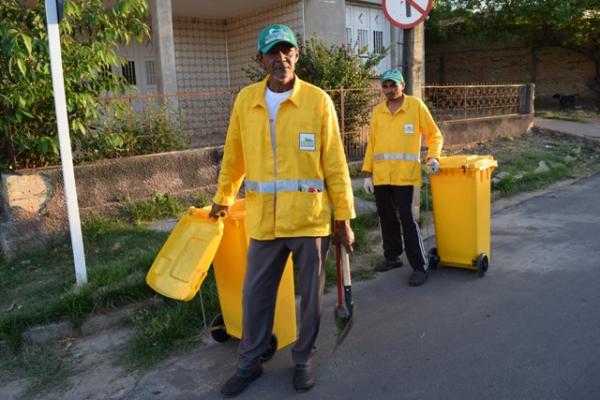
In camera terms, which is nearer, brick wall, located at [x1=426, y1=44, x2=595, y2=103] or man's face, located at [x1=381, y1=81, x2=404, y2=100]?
man's face, located at [x1=381, y1=81, x2=404, y2=100]

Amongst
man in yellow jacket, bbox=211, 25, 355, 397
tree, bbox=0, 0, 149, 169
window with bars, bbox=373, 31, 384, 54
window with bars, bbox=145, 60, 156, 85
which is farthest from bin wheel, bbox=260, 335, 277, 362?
window with bars, bbox=373, 31, 384, 54

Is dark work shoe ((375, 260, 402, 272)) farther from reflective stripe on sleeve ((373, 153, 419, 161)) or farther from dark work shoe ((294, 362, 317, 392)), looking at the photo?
dark work shoe ((294, 362, 317, 392))

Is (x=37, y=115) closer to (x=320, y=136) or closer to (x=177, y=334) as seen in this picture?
(x=177, y=334)

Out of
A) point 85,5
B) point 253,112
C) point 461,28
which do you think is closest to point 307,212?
point 253,112

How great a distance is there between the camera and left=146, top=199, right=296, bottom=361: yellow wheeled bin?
308cm

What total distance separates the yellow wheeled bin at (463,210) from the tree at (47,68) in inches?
131

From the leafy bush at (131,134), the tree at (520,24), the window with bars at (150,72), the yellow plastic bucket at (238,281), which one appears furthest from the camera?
the tree at (520,24)

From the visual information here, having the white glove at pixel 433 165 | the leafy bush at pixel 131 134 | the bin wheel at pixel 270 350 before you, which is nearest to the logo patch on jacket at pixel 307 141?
the bin wheel at pixel 270 350

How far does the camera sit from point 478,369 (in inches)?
124

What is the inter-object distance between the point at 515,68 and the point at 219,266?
19.6m

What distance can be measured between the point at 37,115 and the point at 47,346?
2535 millimetres

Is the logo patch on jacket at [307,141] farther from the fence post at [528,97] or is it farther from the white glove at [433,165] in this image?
the fence post at [528,97]

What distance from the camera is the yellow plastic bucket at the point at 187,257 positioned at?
3041 millimetres

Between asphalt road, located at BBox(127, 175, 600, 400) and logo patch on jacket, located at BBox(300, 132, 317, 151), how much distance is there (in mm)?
1344
